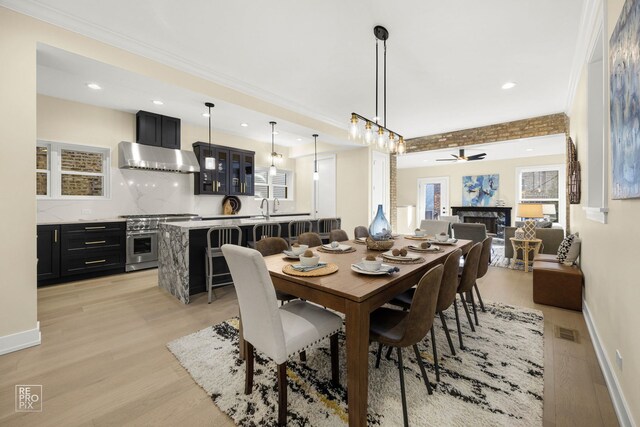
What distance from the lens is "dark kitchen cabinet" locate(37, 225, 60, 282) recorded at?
3604 mm

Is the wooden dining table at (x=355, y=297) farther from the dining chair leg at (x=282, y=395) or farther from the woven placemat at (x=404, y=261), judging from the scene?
the dining chair leg at (x=282, y=395)

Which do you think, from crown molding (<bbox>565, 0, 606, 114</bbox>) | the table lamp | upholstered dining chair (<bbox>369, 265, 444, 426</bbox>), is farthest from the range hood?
the table lamp

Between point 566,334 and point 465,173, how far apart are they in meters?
7.84

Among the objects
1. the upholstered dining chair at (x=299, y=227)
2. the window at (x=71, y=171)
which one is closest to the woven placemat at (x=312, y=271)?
the upholstered dining chair at (x=299, y=227)

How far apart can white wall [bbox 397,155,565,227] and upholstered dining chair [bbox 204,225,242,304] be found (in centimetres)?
844

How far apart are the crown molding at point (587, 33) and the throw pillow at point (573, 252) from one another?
78.0 inches

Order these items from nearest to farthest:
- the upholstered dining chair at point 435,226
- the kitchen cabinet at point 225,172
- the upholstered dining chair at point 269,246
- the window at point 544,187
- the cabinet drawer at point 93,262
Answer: the upholstered dining chair at point 269,246, the cabinet drawer at point 93,262, the upholstered dining chair at point 435,226, the kitchen cabinet at point 225,172, the window at point 544,187

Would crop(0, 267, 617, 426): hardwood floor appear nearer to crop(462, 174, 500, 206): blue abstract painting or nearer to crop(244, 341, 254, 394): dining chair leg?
crop(244, 341, 254, 394): dining chair leg

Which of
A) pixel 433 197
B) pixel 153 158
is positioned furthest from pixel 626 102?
pixel 433 197

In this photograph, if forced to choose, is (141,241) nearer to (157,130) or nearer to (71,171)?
(71,171)

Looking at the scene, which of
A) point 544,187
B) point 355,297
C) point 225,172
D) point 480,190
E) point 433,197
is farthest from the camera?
point 433,197

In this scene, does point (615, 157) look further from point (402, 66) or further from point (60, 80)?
point (60, 80)

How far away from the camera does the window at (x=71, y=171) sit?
4.05 m

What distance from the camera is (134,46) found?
278cm
